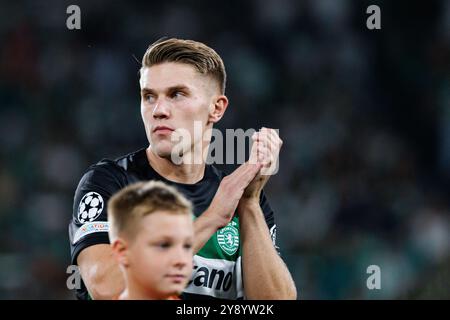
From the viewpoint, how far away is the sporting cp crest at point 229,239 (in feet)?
12.2

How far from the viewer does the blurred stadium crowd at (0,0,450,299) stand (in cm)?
741

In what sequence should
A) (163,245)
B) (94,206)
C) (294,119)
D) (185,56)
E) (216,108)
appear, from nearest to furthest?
(163,245) → (94,206) → (185,56) → (216,108) → (294,119)

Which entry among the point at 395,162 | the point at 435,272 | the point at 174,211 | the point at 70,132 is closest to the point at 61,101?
the point at 70,132

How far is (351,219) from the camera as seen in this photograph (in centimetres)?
795

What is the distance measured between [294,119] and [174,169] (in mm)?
5043

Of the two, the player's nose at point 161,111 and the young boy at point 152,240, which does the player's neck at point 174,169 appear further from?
the young boy at point 152,240

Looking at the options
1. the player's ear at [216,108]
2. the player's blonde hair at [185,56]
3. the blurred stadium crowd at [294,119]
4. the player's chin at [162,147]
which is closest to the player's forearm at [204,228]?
the player's chin at [162,147]

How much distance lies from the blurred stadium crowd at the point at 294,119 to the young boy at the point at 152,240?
4.22 metres

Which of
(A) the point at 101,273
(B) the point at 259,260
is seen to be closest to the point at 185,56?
(B) the point at 259,260

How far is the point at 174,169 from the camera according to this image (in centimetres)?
380

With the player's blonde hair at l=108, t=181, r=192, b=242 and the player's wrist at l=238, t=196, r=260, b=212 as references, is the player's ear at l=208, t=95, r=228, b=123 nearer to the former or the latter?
the player's wrist at l=238, t=196, r=260, b=212

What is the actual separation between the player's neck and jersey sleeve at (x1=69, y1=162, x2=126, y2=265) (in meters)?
0.19

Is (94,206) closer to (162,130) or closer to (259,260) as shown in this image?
(162,130)

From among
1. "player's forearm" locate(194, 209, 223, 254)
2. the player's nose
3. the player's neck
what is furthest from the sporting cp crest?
the player's nose
